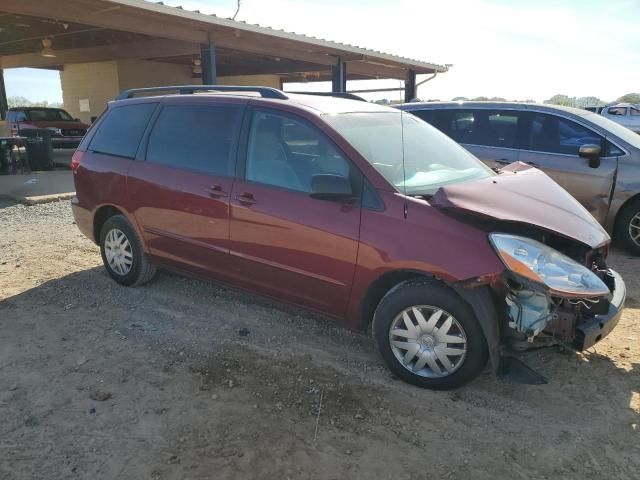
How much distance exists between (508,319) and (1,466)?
2.77m

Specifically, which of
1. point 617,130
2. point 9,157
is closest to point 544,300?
point 617,130

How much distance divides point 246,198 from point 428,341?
163cm

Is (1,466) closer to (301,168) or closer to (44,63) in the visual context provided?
(301,168)

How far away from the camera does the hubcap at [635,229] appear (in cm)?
591

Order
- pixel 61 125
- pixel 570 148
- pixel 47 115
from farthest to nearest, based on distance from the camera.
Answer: pixel 47 115 → pixel 61 125 → pixel 570 148

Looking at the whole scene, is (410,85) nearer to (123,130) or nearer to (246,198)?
(123,130)

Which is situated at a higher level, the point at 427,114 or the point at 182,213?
the point at 427,114

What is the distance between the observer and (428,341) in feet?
10.2

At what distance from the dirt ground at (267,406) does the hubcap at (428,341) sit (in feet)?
0.55

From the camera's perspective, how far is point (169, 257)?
4.43 metres

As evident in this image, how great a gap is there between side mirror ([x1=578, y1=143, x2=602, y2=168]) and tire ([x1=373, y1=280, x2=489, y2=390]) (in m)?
3.89

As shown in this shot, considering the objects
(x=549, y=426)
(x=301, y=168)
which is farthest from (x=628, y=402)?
(x=301, y=168)

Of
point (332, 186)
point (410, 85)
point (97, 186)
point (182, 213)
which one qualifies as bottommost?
point (182, 213)

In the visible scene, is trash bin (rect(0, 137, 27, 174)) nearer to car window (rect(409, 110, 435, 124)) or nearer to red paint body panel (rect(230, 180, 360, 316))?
car window (rect(409, 110, 435, 124))
